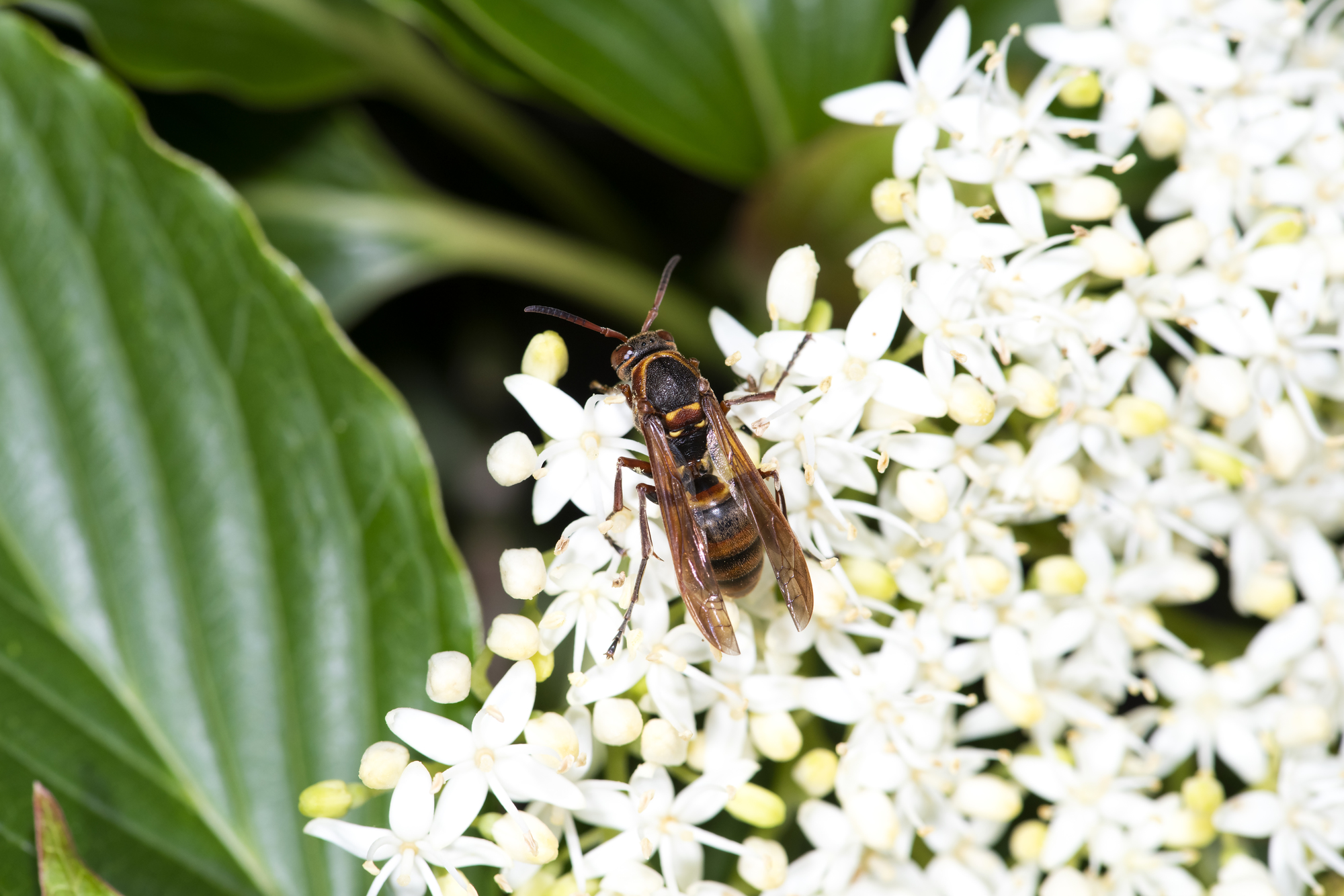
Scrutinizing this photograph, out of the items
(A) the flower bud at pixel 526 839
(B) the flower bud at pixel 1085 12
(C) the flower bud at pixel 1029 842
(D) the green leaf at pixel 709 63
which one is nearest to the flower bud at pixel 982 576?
(C) the flower bud at pixel 1029 842

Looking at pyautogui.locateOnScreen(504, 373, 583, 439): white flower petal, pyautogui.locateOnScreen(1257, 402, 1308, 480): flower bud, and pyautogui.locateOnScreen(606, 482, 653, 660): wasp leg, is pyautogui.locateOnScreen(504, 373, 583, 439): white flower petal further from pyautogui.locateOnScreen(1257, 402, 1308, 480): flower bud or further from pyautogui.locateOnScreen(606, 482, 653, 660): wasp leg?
pyautogui.locateOnScreen(1257, 402, 1308, 480): flower bud

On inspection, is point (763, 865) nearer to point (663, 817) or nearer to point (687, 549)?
point (663, 817)

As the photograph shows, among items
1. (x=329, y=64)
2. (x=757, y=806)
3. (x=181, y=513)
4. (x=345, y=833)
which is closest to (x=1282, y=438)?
(x=757, y=806)

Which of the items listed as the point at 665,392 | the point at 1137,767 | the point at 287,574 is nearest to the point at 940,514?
the point at 665,392

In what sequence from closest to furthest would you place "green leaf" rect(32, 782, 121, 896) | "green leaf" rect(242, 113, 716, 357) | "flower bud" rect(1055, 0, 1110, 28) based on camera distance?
"green leaf" rect(32, 782, 121, 896) → "flower bud" rect(1055, 0, 1110, 28) → "green leaf" rect(242, 113, 716, 357)

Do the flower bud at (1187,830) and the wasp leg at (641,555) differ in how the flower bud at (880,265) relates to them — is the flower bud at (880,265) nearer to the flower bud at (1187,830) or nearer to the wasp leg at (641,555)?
the wasp leg at (641,555)

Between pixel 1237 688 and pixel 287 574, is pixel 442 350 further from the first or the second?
pixel 1237 688

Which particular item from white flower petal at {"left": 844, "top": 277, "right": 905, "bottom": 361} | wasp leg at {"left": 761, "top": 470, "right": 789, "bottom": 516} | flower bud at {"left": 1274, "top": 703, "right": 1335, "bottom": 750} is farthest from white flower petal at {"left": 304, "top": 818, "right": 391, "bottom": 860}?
flower bud at {"left": 1274, "top": 703, "right": 1335, "bottom": 750}
